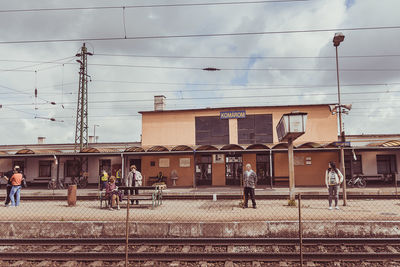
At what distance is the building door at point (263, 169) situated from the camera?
23078mm

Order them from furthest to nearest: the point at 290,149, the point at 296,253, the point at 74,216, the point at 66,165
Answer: the point at 66,165, the point at 290,149, the point at 74,216, the point at 296,253

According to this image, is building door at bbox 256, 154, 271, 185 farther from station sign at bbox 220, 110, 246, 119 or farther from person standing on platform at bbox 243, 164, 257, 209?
person standing on platform at bbox 243, 164, 257, 209

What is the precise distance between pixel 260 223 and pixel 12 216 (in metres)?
8.06

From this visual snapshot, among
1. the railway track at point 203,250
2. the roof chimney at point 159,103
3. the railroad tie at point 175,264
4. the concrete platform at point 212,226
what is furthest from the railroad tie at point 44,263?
the roof chimney at point 159,103

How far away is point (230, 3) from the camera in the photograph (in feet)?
30.1

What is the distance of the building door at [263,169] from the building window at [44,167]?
1939 centimetres

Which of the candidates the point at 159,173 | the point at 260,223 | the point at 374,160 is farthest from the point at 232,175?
the point at 260,223

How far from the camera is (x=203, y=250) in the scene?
6.65 m

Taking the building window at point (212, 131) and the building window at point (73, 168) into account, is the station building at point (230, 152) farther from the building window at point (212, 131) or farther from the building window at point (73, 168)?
the building window at point (73, 168)

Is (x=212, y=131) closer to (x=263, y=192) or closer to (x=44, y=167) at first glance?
(x=263, y=192)

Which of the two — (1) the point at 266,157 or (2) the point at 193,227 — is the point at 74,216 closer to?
(2) the point at 193,227


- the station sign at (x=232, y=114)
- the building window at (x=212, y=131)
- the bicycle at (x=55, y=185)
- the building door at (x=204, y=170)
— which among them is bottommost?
the bicycle at (x=55, y=185)

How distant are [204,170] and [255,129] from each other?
18.3 feet

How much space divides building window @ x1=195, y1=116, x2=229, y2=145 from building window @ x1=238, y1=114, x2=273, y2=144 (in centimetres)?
129
